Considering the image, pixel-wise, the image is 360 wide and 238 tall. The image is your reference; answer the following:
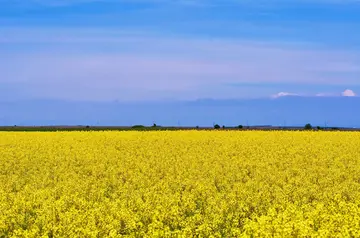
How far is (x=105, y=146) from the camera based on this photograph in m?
35.6

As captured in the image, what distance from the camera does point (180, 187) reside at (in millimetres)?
21391

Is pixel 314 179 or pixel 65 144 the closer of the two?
pixel 314 179

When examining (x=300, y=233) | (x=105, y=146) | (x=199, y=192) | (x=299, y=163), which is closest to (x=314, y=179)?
(x=299, y=163)

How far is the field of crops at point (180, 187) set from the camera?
13.8 m

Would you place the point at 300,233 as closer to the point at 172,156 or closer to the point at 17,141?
the point at 172,156

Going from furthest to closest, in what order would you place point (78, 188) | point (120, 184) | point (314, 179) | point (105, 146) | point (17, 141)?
point (17, 141) → point (105, 146) → point (314, 179) → point (120, 184) → point (78, 188)

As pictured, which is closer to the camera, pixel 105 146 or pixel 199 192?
pixel 199 192

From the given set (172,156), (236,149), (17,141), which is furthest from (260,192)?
(17,141)

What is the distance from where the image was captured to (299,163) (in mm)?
28297

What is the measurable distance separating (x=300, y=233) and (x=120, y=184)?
1199cm

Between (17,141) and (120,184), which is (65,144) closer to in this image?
(17,141)

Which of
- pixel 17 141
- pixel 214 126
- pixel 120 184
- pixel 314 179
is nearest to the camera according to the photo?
pixel 120 184

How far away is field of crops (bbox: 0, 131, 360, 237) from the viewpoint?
13.8 meters

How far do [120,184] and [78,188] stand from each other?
2.03 m
